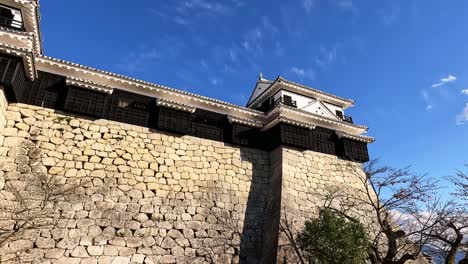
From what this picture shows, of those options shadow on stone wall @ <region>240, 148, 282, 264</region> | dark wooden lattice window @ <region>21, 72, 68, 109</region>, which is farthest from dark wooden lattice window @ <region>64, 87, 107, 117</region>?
shadow on stone wall @ <region>240, 148, 282, 264</region>

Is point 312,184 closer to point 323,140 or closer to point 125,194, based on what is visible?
point 323,140

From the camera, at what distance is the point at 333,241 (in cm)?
997

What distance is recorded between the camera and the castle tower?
9.82 m

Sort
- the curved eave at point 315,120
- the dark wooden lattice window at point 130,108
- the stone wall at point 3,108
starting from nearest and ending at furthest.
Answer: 1. the stone wall at point 3,108
2. the dark wooden lattice window at point 130,108
3. the curved eave at point 315,120

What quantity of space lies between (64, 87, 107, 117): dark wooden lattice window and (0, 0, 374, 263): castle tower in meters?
0.04

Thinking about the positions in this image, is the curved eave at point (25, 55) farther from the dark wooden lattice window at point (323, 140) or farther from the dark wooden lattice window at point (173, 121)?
the dark wooden lattice window at point (323, 140)

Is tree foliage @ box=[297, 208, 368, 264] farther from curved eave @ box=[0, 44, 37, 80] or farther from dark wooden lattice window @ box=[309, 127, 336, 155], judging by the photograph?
curved eave @ box=[0, 44, 37, 80]

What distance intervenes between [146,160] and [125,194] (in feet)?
5.23

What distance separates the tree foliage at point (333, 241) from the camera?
31.9 feet

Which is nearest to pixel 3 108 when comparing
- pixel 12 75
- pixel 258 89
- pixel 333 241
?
pixel 12 75

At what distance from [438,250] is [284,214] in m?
5.38

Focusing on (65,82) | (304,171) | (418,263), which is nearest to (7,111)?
(65,82)

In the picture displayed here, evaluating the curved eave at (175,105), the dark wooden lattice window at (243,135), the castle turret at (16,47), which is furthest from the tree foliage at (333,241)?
the castle turret at (16,47)

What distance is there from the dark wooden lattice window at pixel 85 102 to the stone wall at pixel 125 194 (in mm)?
365
